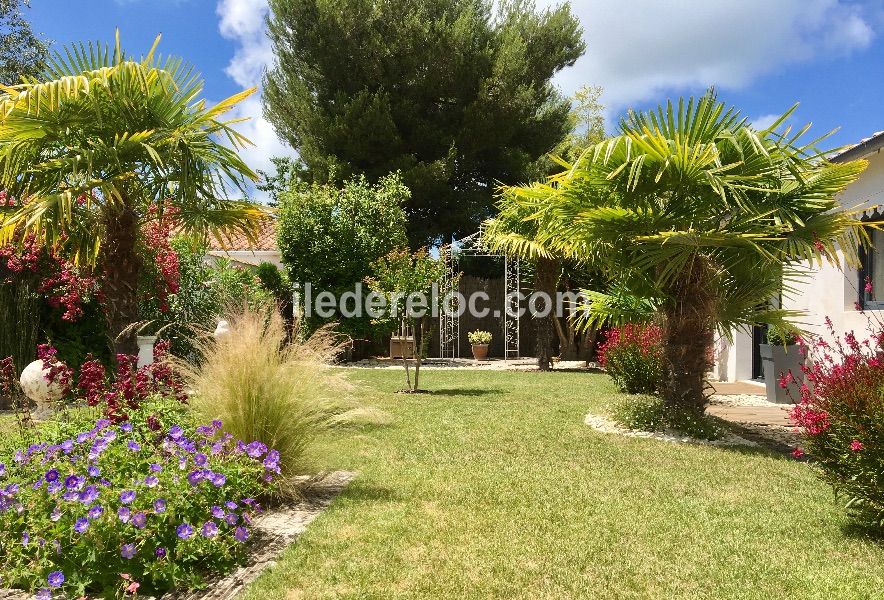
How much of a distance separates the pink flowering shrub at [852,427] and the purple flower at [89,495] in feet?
13.8

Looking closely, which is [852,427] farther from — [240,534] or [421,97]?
[421,97]

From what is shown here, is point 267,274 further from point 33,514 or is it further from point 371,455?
point 33,514

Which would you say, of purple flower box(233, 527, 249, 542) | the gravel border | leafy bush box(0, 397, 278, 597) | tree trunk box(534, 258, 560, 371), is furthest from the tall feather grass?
tree trunk box(534, 258, 560, 371)

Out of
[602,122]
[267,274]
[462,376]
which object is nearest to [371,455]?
[462,376]

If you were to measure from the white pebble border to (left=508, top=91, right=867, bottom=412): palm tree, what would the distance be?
443 millimetres

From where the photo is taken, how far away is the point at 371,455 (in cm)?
670

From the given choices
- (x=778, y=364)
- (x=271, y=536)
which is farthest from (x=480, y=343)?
(x=271, y=536)

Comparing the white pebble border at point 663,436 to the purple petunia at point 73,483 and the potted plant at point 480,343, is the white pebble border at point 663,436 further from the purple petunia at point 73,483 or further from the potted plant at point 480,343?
the potted plant at point 480,343

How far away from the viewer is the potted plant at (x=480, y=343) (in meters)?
20.4

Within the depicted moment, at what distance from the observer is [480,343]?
20469mm

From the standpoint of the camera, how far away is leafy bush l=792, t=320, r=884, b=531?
3.91 meters

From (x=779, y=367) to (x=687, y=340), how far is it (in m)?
3.71

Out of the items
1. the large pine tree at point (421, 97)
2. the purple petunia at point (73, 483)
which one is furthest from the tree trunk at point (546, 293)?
the purple petunia at point (73, 483)

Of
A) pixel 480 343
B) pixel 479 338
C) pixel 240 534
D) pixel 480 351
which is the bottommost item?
pixel 240 534
